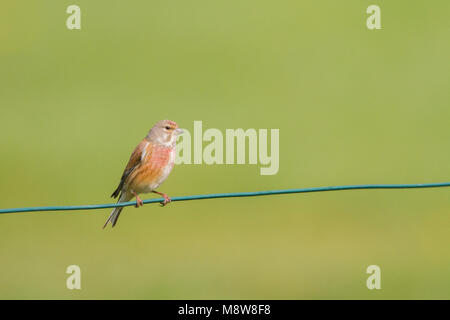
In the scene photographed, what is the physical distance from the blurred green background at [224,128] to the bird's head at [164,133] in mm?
3337

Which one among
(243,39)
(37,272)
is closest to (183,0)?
(243,39)

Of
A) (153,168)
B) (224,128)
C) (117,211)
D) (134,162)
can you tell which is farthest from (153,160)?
(224,128)

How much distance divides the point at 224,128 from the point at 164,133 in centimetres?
754

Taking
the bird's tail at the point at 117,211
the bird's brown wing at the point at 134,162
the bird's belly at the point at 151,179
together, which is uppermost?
the bird's brown wing at the point at 134,162

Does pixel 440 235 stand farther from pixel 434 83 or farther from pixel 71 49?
pixel 71 49

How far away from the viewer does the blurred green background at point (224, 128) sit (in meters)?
11.3

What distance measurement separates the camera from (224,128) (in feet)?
48.9

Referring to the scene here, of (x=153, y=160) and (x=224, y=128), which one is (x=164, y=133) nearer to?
(x=153, y=160)

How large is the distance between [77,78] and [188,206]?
5455mm

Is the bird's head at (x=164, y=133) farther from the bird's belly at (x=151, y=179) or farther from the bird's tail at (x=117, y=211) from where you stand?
the bird's tail at (x=117, y=211)

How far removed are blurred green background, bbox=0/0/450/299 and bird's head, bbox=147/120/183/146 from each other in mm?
3337

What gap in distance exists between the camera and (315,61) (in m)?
18.2

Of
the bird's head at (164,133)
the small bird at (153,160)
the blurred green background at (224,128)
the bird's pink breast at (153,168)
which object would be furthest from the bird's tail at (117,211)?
the blurred green background at (224,128)

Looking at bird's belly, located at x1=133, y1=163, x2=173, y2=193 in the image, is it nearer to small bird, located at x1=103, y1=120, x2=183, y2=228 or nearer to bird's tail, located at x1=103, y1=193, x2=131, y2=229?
small bird, located at x1=103, y1=120, x2=183, y2=228
